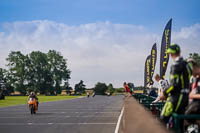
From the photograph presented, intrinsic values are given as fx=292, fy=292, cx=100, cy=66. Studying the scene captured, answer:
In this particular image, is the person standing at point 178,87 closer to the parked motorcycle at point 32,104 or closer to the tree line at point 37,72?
the parked motorcycle at point 32,104

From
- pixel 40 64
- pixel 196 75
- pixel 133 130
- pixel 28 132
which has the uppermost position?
pixel 40 64

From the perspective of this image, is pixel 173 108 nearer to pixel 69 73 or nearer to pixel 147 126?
pixel 147 126

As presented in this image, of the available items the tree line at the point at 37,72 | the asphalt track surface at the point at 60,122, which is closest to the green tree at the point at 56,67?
the tree line at the point at 37,72

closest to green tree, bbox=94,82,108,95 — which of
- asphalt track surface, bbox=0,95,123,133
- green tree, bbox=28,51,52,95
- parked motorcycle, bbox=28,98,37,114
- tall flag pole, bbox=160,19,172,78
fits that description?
green tree, bbox=28,51,52,95

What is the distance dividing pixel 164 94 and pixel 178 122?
2.36 feet

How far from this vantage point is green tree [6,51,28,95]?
105m

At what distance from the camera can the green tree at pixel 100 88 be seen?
418 feet

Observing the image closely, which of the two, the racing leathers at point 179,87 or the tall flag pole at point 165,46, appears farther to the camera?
the tall flag pole at point 165,46

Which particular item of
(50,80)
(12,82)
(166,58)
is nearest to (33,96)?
(166,58)

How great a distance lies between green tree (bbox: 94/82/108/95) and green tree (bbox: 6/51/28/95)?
3365cm

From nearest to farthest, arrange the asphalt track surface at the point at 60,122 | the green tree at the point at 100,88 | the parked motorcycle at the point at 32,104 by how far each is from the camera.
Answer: the asphalt track surface at the point at 60,122 → the parked motorcycle at the point at 32,104 → the green tree at the point at 100,88

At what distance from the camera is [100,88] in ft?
423

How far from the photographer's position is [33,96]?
65.0ft

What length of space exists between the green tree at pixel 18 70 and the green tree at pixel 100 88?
33646 mm
